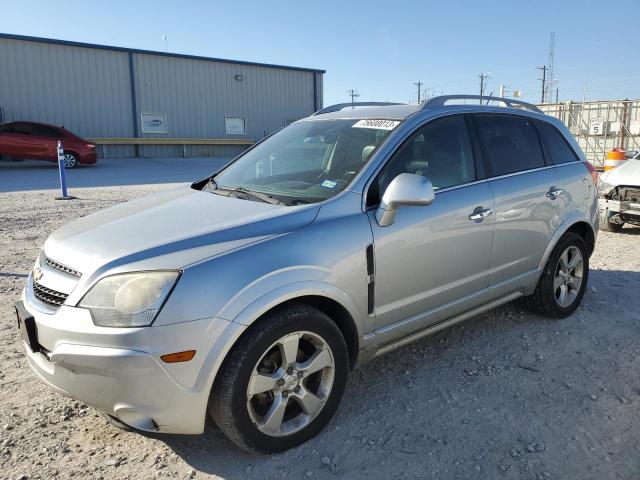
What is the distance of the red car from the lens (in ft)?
56.2

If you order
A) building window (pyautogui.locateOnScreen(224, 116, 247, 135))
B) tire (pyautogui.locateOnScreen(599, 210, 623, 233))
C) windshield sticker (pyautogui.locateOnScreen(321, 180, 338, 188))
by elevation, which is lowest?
tire (pyautogui.locateOnScreen(599, 210, 623, 233))

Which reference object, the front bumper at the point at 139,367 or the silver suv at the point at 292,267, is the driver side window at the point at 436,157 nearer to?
the silver suv at the point at 292,267

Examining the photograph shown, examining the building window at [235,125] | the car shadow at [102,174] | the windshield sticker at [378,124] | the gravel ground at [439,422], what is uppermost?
the building window at [235,125]

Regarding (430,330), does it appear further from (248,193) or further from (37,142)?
(37,142)

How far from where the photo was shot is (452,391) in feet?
10.9

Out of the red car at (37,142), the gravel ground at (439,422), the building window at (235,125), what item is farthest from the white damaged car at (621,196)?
the building window at (235,125)

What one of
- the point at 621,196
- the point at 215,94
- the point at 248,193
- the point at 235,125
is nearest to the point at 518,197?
the point at 248,193

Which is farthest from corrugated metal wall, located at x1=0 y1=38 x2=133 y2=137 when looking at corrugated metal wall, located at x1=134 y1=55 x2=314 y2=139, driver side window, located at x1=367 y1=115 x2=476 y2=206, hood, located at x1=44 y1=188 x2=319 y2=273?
driver side window, located at x1=367 y1=115 x2=476 y2=206

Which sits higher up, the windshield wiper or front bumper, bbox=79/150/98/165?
the windshield wiper

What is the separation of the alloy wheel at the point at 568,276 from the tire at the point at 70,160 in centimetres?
1735

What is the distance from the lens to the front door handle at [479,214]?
3.50 meters

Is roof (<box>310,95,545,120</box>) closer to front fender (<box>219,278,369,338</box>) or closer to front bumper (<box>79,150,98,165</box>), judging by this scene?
front fender (<box>219,278,369,338</box>)

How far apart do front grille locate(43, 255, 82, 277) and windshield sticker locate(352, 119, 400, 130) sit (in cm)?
200

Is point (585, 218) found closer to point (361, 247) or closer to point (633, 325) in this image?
point (633, 325)
